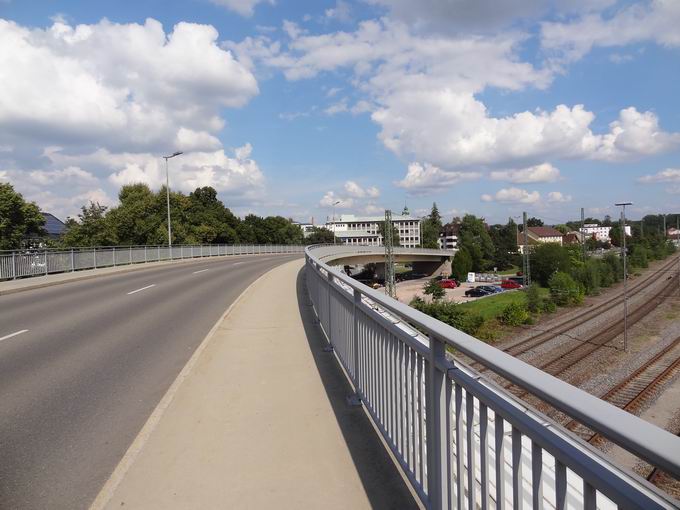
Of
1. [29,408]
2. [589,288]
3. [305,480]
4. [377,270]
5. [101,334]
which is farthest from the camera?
[377,270]

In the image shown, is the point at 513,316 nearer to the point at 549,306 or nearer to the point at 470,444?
the point at 549,306

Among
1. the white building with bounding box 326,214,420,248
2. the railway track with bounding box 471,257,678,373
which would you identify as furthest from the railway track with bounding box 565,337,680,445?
the white building with bounding box 326,214,420,248

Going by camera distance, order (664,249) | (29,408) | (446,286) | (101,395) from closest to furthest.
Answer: (29,408)
(101,395)
(446,286)
(664,249)

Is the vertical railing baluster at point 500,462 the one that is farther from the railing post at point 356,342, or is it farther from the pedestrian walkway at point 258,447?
the railing post at point 356,342

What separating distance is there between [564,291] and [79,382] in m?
55.5

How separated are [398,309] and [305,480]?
138 centimetres

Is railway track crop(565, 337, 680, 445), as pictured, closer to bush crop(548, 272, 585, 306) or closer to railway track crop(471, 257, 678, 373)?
railway track crop(471, 257, 678, 373)

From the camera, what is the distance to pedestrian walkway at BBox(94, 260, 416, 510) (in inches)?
132

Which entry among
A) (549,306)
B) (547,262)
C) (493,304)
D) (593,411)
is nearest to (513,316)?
(549,306)

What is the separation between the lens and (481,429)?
84.4 inches

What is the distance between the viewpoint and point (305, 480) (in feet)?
11.6

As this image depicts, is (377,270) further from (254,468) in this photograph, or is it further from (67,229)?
(254,468)

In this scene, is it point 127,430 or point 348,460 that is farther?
point 127,430

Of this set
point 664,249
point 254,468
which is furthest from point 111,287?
point 664,249
